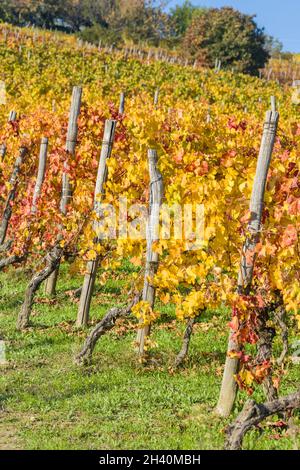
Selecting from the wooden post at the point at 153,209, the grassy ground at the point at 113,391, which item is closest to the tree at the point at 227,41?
the grassy ground at the point at 113,391

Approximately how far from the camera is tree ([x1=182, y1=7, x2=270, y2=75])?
47812mm

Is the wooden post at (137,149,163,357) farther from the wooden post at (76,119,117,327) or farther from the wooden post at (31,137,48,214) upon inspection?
the wooden post at (31,137,48,214)

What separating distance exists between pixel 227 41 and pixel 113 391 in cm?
4472

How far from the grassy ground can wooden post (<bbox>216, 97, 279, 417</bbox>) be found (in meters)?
0.27

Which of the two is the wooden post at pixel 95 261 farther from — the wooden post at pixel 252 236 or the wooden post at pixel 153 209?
the wooden post at pixel 252 236

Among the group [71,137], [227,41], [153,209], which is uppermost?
[227,41]

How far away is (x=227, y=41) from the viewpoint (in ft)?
158

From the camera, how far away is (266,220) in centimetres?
596

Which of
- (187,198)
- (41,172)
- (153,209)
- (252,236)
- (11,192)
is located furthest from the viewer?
(11,192)

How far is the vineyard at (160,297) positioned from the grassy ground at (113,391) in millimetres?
22

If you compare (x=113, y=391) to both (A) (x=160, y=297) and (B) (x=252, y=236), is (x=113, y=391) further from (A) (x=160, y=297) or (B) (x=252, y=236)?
(B) (x=252, y=236)

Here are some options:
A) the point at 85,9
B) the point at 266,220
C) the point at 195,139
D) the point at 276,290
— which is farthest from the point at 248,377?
the point at 85,9

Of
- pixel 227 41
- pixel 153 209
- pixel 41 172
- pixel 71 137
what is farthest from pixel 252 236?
pixel 227 41

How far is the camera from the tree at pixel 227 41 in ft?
157
